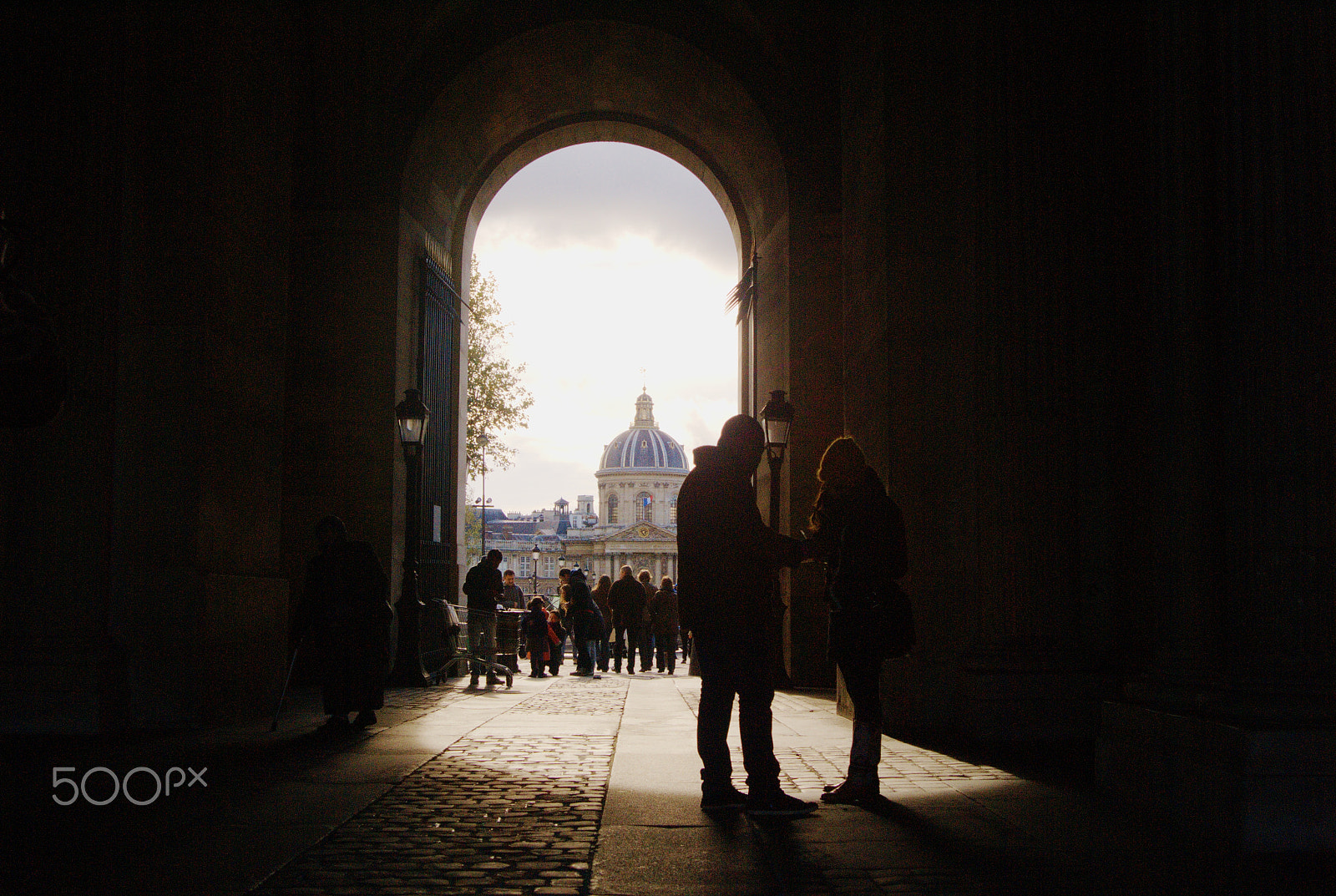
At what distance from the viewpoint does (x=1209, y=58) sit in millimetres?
5449

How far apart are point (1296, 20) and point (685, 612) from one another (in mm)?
3560

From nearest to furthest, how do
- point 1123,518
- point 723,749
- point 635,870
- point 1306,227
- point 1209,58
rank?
1. point 635,870
2. point 1306,227
3. point 1209,58
4. point 723,749
5. point 1123,518

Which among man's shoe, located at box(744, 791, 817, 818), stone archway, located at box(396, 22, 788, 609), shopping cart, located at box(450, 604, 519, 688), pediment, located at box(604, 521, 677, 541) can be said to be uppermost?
stone archway, located at box(396, 22, 788, 609)

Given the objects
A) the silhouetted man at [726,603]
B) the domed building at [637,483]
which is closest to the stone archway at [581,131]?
the silhouetted man at [726,603]

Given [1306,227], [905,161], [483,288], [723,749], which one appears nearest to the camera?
[1306,227]

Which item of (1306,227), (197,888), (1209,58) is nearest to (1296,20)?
(1209,58)

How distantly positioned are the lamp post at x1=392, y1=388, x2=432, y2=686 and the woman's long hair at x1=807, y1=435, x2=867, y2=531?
8.34 meters

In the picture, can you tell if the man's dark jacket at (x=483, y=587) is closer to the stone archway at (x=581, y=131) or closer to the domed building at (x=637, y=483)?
the stone archway at (x=581, y=131)

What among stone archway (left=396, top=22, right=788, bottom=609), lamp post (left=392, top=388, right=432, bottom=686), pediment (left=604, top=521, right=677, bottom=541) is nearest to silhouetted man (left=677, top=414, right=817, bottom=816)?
lamp post (left=392, top=388, right=432, bottom=686)

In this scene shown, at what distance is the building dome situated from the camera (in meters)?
164

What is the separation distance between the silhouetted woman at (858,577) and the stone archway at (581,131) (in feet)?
31.5

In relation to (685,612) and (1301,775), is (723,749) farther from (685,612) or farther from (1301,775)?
(1301,775)

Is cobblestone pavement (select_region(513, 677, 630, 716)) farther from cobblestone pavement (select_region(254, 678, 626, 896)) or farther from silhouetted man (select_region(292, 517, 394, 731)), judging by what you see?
cobblestone pavement (select_region(254, 678, 626, 896))

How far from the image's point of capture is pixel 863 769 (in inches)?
234
